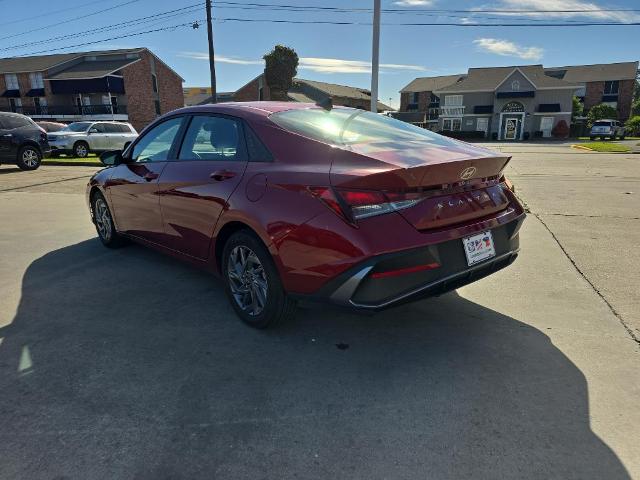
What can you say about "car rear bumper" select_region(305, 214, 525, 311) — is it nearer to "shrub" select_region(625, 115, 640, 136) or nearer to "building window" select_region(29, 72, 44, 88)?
"building window" select_region(29, 72, 44, 88)

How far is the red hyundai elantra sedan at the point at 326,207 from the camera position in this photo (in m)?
2.66

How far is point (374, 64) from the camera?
11062 millimetres

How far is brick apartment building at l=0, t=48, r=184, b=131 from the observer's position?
4538 cm

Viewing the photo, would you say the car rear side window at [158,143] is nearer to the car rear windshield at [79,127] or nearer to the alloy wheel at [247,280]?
the alloy wheel at [247,280]

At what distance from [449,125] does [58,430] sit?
5588 cm

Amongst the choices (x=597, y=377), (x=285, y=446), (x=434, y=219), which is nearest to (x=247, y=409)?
(x=285, y=446)

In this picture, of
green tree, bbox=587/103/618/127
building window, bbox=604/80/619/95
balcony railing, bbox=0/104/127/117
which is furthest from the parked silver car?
building window, bbox=604/80/619/95

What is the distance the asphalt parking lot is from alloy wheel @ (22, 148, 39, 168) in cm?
1198

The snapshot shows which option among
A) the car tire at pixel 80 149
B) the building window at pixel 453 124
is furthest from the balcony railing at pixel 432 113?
the car tire at pixel 80 149

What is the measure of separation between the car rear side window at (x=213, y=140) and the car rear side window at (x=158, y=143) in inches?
10.2

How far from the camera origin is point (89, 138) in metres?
19.2

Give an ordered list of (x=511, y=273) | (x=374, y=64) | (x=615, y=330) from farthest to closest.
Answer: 1. (x=374, y=64)
2. (x=511, y=273)
3. (x=615, y=330)

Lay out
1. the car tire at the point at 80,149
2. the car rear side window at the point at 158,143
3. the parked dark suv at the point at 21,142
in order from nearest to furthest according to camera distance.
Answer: the car rear side window at the point at 158,143 → the parked dark suv at the point at 21,142 → the car tire at the point at 80,149

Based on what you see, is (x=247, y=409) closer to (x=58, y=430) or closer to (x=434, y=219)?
(x=58, y=430)
